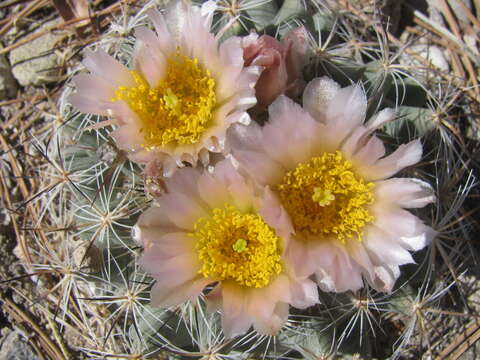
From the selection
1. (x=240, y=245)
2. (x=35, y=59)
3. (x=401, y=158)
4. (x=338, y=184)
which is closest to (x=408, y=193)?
(x=401, y=158)

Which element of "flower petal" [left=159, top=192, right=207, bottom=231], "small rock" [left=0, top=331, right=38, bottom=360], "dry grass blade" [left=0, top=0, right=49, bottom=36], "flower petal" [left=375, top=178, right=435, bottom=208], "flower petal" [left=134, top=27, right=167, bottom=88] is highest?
"dry grass blade" [left=0, top=0, right=49, bottom=36]

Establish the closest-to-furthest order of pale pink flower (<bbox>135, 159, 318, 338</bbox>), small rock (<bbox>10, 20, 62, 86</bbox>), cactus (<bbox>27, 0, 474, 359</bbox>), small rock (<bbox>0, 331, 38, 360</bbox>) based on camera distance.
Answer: pale pink flower (<bbox>135, 159, 318, 338</bbox>)
cactus (<bbox>27, 0, 474, 359</bbox>)
small rock (<bbox>0, 331, 38, 360</bbox>)
small rock (<bbox>10, 20, 62, 86</bbox>)

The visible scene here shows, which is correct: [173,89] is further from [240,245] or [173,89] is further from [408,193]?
[408,193]

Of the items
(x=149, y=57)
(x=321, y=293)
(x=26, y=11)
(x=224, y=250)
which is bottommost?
(x=321, y=293)

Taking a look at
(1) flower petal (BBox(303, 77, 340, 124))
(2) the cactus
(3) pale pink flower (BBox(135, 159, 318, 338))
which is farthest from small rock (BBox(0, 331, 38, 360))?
(1) flower petal (BBox(303, 77, 340, 124))

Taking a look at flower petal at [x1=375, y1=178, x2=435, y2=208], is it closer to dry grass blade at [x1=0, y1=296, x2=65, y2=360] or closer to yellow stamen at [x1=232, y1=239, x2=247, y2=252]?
yellow stamen at [x1=232, y1=239, x2=247, y2=252]

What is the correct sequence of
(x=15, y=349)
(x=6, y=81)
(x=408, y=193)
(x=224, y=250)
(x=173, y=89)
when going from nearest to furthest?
(x=408, y=193)
(x=224, y=250)
(x=173, y=89)
(x=15, y=349)
(x=6, y=81)

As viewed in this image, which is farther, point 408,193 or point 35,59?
point 35,59

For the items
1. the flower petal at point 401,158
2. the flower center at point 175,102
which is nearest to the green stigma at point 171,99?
the flower center at point 175,102
